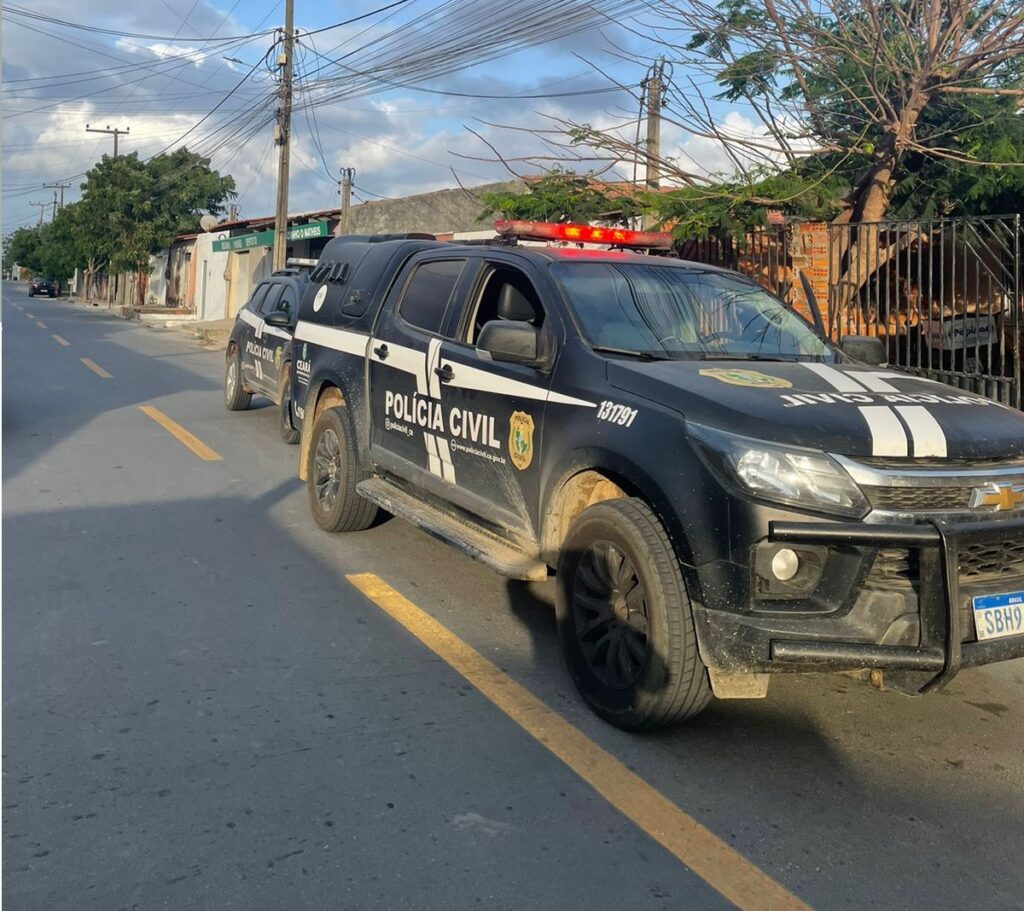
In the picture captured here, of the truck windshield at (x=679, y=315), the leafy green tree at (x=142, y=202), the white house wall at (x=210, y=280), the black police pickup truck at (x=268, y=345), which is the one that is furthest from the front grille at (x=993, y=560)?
the leafy green tree at (x=142, y=202)

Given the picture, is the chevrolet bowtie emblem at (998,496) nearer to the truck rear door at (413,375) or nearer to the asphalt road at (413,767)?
the asphalt road at (413,767)

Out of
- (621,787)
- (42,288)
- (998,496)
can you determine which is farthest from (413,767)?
(42,288)

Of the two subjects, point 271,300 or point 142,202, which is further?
point 142,202

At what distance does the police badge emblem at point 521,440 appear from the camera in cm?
450

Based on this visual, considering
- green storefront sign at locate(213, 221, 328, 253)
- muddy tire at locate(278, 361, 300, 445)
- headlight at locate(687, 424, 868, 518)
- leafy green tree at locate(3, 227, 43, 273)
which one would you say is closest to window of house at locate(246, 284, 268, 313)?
muddy tire at locate(278, 361, 300, 445)

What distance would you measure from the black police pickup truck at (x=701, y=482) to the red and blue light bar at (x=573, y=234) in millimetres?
417

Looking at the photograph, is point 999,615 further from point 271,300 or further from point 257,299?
point 257,299

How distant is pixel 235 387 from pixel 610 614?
30.7 feet

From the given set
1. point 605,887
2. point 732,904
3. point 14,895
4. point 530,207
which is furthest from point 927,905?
point 530,207

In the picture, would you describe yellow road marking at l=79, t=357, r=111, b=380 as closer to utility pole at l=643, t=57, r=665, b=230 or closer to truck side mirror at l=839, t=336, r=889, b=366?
utility pole at l=643, t=57, r=665, b=230

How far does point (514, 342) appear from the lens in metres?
4.46

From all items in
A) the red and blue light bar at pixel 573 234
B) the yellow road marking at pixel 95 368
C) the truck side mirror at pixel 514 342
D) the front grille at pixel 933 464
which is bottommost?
the yellow road marking at pixel 95 368

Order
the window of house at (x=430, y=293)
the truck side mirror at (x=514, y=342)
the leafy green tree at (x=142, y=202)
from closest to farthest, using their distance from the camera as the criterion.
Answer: the truck side mirror at (x=514, y=342) < the window of house at (x=430, y=293) < the leafy green tree at (x=142, y=202)

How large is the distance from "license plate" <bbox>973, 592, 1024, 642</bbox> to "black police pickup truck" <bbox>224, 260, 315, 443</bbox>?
23.5ft
